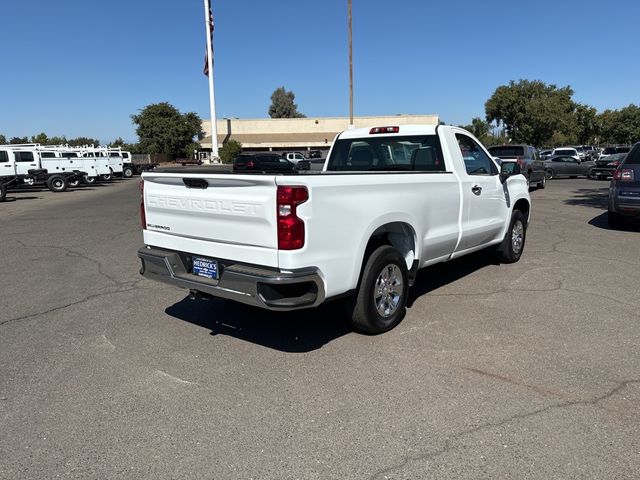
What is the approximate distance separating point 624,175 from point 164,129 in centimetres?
6445

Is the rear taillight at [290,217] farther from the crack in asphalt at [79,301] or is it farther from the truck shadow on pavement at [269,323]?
the crack in asphalt at [79,301]

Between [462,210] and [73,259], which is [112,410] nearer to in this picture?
[462,210]

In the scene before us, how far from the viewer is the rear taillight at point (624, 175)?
1001 cm

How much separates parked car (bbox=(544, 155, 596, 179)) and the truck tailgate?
26.1 meters

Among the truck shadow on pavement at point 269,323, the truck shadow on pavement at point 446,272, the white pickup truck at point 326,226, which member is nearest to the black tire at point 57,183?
the truck shadow on pavement at point 269,323

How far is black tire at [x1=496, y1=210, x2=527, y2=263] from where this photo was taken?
7332mm

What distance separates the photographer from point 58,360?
14.1 ft

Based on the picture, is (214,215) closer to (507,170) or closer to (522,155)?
(507,170)

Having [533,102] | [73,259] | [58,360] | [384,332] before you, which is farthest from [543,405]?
[533,102]

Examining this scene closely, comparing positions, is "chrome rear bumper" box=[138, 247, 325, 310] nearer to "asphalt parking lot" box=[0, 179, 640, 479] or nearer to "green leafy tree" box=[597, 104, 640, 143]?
"asphalt parking lot" box=[0, 179, 640, 479]

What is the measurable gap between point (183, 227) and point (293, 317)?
4.89 ft

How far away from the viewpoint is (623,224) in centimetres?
1077

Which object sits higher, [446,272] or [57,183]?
[57,183]

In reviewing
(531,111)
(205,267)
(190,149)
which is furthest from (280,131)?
(205,267)
